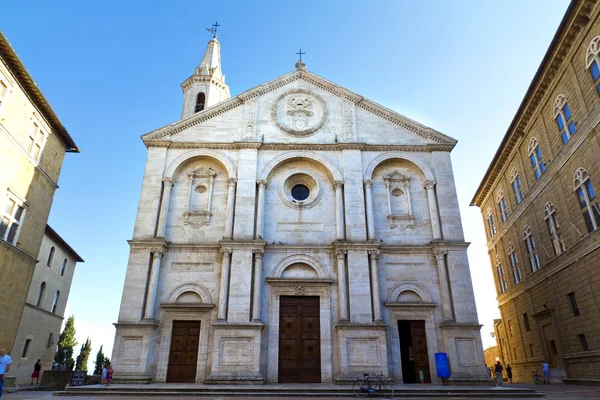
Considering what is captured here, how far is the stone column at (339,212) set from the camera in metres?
21.1

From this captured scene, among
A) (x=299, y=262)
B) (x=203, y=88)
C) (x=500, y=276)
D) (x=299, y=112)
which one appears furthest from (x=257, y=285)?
(x=500, y=276)

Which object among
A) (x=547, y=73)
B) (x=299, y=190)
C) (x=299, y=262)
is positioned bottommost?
(x=299, y=262)

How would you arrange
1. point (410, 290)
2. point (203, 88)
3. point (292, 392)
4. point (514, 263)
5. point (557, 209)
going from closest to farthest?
point (292, 392)
point (410, 290)
point (557, 209)
point (514, 263)
point (203, 88)

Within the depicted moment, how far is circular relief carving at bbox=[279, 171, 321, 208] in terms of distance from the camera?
22250 mm

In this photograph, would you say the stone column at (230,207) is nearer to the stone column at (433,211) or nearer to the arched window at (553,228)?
the stone column at (433,211)

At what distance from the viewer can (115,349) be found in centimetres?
1848

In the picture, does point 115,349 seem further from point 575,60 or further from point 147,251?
point 575,60

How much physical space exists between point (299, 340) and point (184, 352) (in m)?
5.33

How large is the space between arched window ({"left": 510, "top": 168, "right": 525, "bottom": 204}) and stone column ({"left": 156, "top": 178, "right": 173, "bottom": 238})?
2298cm

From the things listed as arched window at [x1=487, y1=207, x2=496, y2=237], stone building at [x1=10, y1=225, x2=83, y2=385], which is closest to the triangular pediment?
stone building at [x1=10, y1=225, x2=83, y2=385]

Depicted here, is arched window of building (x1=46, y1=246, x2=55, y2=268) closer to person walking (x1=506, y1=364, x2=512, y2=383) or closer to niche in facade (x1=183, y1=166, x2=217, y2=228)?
niche in facade (x1=183, y1=166, x2=217, y2=228)

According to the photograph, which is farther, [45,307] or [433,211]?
[45,307]

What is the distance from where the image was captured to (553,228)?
2380 cm

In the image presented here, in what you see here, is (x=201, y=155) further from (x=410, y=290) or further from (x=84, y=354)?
(x=84, y=354)
